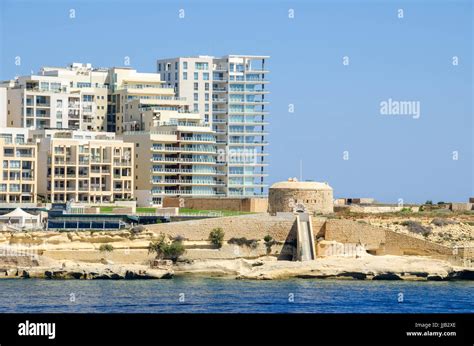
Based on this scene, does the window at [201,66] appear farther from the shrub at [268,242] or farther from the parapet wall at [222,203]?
the shrub at [268,242]

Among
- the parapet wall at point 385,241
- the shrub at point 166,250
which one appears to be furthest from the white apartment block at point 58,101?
the parapet wall at point 385,241

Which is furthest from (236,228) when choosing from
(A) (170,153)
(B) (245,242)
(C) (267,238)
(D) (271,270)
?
(A) (170,153)

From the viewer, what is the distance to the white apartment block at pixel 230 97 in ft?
311

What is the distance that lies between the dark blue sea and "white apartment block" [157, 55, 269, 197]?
33.6 m

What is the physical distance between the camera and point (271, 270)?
209 ft

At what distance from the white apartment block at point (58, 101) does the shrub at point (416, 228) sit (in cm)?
2794

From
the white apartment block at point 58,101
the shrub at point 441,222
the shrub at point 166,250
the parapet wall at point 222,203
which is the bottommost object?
the shrub at point 166,250

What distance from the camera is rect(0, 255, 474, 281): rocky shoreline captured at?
6269cm

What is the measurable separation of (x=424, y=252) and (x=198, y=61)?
33.5 metres

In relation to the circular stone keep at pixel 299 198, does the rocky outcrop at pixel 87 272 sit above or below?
below

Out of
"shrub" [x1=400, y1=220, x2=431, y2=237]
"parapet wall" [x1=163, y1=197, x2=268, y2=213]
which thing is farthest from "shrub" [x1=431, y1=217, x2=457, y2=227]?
"parapet wall" [x1=163, y1=197, x2=268, y2=213]

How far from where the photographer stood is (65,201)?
78.2 m

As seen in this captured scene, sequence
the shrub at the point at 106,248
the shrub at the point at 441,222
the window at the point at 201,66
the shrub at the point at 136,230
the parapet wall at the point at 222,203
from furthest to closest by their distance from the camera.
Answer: the window at the point at 201,66 < the parapet wall at the point at 222,203 < the shrub at the point at 441,222 < the shrub at the point at 136,230 < the shrub at the point at 106,248
